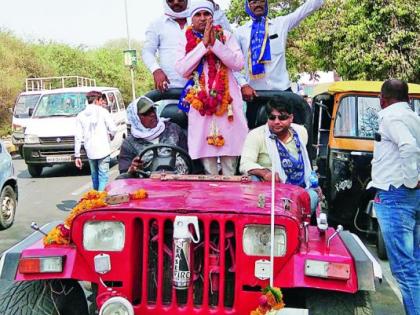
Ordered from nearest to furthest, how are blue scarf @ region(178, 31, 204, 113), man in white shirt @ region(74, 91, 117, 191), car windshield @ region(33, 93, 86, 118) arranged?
1. blue scarf @ region(178, 31, 204, 113)
2. man in white shirt @ region(74, 91, 117, 191)
3. car windshield @ region(33, 93, 86, 118)

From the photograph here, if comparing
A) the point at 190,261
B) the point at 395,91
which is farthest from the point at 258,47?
the point at 190,261

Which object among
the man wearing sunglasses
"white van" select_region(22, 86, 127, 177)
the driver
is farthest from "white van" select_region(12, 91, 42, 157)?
the man wearing sunglasses

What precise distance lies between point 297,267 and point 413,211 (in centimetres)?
170

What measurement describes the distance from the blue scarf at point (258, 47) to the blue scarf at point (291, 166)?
1.44 metres

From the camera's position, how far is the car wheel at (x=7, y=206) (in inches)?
353

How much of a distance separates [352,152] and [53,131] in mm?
8562

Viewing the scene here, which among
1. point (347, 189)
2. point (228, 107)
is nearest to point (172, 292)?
point (228, 107)

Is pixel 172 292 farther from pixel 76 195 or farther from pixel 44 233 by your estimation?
pixel 76 195

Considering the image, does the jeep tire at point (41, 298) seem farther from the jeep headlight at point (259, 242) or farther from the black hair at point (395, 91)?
the black hair at point (395, 91)

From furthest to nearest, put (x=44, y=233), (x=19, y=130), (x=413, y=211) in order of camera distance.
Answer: (x=19, y=130)
(x=413, y=211)
(x=44, y=233)

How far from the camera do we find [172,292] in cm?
340

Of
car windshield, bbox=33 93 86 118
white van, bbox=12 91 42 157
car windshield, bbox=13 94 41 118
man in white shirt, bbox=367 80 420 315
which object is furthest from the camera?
car windshield, bbox=13 94 41 118

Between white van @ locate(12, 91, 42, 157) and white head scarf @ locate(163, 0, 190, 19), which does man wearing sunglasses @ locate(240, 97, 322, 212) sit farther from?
white van @ locate(12, 91, 42, 157)

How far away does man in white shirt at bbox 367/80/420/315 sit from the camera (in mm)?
4504
